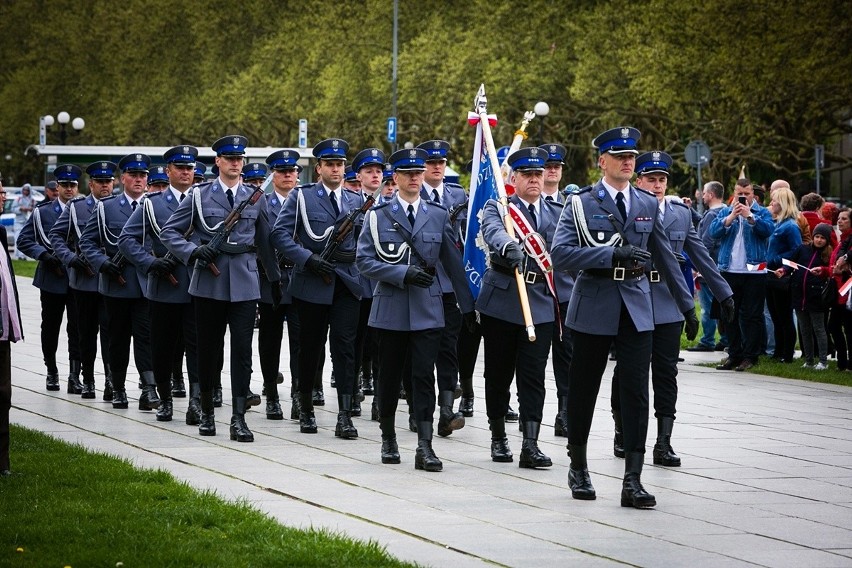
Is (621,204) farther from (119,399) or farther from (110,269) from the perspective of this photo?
(119,399)

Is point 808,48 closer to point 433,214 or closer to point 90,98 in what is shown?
point 433,214

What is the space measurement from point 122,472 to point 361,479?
1515 millimetres

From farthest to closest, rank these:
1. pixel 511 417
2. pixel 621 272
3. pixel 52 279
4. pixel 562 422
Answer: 1. pixel 52 279
2. pixel 511 417
3. pixel 562 422
4. pixel 621 272

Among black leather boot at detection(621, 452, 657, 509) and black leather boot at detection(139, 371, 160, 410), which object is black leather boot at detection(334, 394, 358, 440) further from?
black leather boot at detection(621, 452, 657, 509)

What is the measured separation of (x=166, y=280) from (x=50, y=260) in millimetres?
2862

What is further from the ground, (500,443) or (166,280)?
(166,280)

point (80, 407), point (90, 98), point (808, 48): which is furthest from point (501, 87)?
point (80, 407)

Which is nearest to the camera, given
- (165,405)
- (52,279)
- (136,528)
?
(136,528)

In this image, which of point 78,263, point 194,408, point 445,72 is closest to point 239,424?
point 194,408

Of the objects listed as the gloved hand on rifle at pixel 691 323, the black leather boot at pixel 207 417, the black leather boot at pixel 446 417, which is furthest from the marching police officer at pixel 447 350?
the gloved hand on rifle at pixel 691 323

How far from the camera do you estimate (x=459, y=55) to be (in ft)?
148

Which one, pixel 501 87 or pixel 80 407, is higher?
pixel 501 87

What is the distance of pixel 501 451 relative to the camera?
1062 centimetres

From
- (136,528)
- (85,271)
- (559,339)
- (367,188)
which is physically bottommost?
(136,528)
